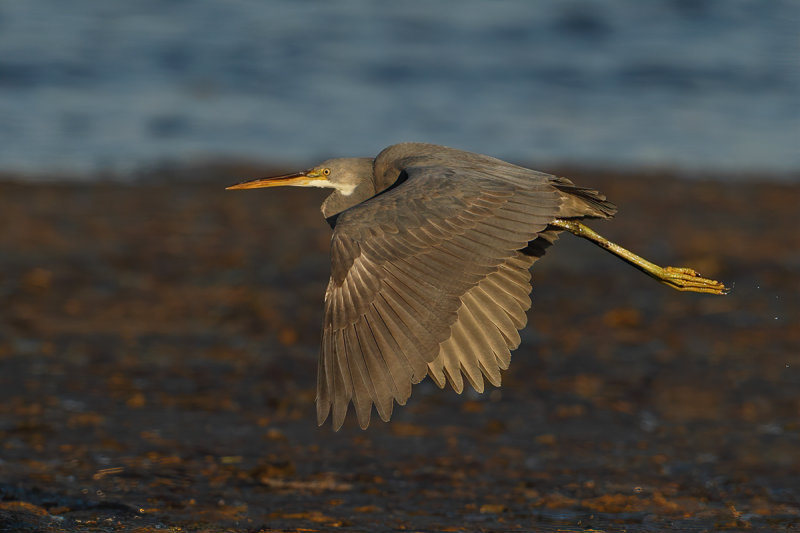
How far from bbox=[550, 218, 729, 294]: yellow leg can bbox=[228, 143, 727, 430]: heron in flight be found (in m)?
0.26

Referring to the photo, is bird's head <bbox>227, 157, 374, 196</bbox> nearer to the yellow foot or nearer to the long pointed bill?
the long pointed bill

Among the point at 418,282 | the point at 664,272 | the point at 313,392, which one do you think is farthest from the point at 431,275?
the point at 313,392

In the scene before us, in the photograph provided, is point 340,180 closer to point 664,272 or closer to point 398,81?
point 664,272

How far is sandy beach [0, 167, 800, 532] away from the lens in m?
5.98

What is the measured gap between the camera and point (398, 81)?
1605 centimetres

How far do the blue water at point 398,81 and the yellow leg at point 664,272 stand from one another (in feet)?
21.5

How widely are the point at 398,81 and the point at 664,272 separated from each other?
33.3 feet

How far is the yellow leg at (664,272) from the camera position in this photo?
6.08 m

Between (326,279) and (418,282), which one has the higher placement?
(326,279)

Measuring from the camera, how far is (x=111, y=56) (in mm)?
16234

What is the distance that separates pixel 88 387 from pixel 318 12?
12468 mm

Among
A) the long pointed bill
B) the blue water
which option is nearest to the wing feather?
the long pointed bill

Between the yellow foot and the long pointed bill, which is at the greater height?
the long pointed bill

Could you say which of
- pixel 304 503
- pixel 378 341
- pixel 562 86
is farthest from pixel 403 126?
pixel 378 341
